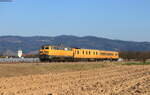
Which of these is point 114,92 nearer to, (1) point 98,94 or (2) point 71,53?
(1) point 98,94

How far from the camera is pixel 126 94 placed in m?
17.7

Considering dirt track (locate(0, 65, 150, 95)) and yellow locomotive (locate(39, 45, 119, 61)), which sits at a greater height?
yellow locomotive (locate(39, 45, 119, 61))

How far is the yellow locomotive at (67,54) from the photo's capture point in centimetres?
6156

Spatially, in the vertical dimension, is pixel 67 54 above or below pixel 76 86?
above

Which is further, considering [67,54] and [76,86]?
[67,54]

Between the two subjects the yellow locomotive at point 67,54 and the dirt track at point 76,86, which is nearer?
the dirt track at point 76,86

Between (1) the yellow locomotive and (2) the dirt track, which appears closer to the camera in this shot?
(2) the dirt track

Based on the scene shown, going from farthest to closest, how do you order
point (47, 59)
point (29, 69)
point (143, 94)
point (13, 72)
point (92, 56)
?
point (92, 56) → point (47, 59) → point (29, 69) → point (13, 72) → point (143, 94)

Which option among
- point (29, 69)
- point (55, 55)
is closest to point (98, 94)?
point (29, 69)

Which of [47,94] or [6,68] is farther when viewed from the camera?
[6,68]

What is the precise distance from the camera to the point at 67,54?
2638 inches

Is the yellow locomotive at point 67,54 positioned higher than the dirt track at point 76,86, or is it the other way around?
the yellow locomotive at point 67,54

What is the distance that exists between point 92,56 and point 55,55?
1866 centimetres

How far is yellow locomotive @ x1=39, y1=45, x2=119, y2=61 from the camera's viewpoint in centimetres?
6156
